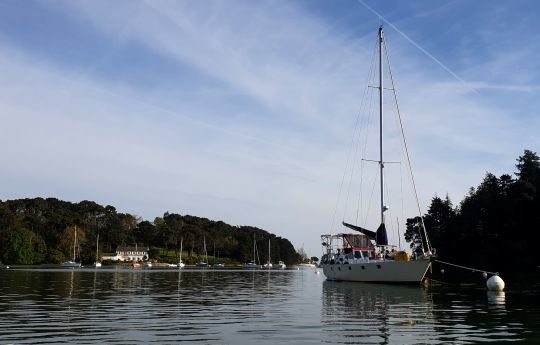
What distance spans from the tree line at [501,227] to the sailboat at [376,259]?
2175cm

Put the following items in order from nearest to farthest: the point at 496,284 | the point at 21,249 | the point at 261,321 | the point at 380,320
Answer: the point at 261,321 < the point at 380,320 < the point at 496,284 < the point at 21,249

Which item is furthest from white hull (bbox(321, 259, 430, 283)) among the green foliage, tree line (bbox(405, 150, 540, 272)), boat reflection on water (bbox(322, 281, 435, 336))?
the green foliage

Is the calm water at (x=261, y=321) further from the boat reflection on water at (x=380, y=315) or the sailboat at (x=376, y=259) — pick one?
the sailboat at (x=376, y=259)

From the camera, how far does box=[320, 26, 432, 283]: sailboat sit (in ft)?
168

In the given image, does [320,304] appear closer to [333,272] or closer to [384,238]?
[384,238]

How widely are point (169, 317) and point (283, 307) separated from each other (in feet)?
26.4

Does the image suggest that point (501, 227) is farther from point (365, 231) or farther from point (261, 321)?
point (261, 321)

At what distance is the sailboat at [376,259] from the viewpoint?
5106 cm

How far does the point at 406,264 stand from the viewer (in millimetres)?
50875

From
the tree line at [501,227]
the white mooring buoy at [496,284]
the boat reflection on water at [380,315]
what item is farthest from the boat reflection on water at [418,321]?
the tree line at [501,227]

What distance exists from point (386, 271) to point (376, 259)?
20.6 ft

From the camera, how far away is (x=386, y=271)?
2094 inches

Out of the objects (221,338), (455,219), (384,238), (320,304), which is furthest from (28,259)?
(221,338)

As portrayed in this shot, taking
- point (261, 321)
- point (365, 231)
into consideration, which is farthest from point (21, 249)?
point (261, 321)
